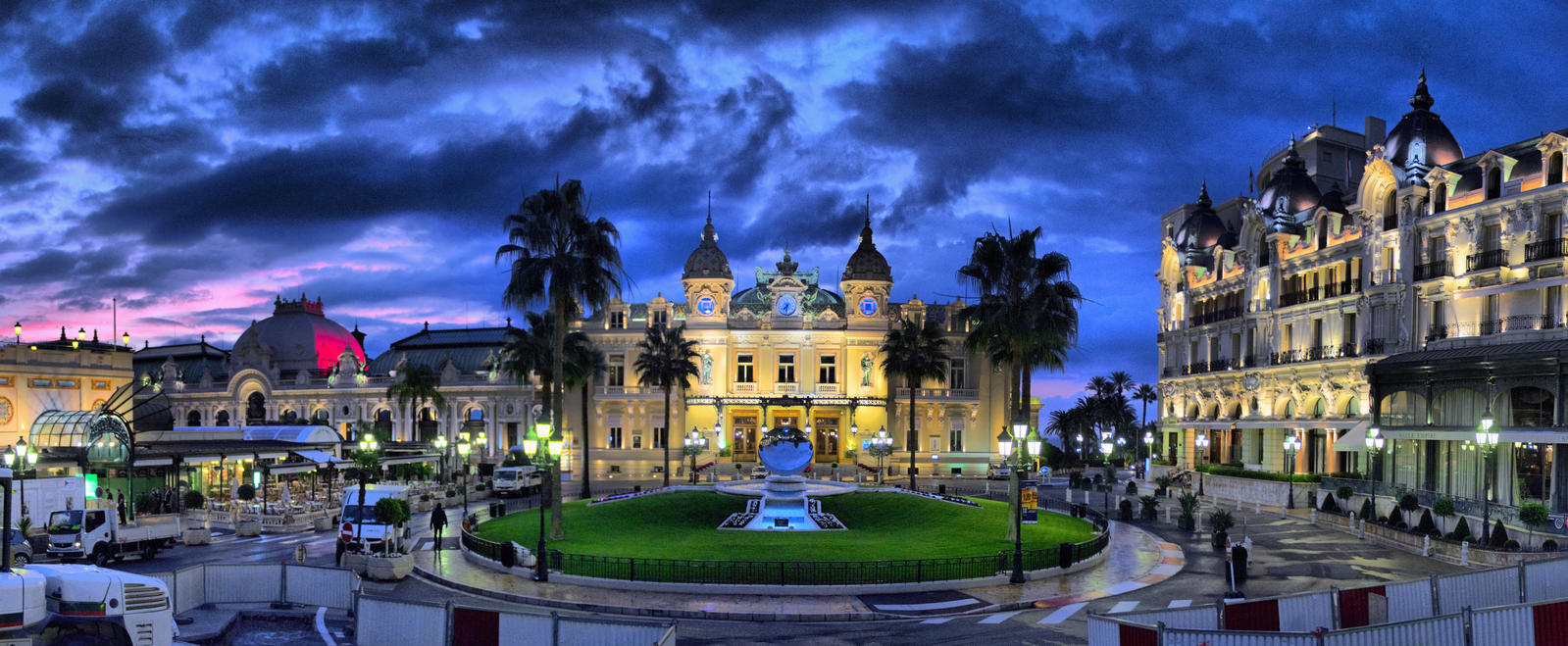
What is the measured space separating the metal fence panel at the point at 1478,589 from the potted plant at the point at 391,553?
2413 centimetres

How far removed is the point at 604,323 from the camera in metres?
81.6

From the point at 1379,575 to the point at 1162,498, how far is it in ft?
99.5

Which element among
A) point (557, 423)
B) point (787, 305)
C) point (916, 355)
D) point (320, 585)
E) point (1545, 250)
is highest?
point (1545, 250)

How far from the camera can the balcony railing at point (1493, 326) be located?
143ft

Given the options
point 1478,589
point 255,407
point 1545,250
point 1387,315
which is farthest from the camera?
point 255,407

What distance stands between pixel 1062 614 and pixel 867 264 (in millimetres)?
Answer: 56350

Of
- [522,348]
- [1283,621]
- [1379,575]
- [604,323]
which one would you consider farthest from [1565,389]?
[604,323]

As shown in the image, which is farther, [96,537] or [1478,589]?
[96,537]

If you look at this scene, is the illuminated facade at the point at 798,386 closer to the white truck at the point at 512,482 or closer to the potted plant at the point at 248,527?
the white truck at the point at 512,482

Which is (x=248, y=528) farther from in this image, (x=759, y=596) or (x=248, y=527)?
(x=759, y=596)

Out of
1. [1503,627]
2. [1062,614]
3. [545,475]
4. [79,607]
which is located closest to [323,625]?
[79,607]

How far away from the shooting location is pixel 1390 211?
52.4m

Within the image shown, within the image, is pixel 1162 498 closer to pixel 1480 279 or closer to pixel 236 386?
pixel 1480 279

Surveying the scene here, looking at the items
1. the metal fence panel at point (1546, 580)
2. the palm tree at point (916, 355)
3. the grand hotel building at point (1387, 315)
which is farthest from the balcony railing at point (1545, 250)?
the palm tree at point (916, 355)
